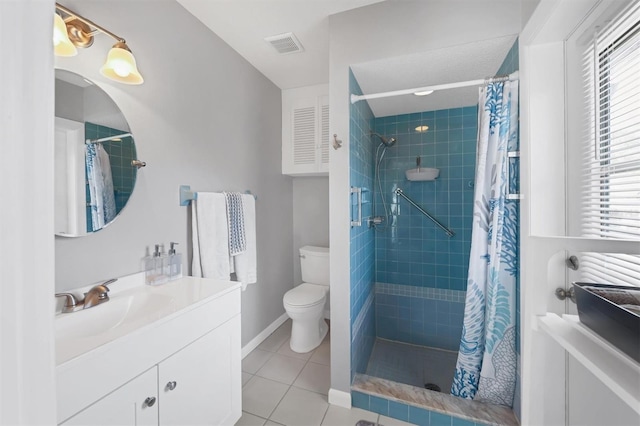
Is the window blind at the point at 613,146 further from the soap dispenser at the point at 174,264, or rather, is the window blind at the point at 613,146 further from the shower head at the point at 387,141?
the soap dispenser at the point at 174,264

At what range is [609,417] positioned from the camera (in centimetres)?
91

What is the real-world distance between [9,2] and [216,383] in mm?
1475

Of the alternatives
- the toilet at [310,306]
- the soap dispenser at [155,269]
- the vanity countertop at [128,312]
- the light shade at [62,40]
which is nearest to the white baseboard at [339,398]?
the toilet at [310,306]

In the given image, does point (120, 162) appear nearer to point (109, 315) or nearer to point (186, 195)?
point (186, 195)

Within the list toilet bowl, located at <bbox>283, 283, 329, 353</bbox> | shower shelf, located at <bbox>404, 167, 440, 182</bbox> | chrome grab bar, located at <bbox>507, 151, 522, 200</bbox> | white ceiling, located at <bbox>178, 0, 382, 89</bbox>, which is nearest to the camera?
chrome grab bar, located at <bbox>507, 151, 522, 200</bbox>

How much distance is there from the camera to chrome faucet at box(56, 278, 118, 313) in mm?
1084

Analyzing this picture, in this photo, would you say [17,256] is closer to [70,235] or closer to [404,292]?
[70,235]

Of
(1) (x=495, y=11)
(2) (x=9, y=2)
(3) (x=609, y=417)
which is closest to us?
(2) (x=9, y=2)

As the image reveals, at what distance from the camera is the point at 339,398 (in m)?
1.66

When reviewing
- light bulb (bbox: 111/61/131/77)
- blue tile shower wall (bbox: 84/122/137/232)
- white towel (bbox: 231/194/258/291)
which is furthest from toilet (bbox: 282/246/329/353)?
light bulb (bbox: 111/61/131/77)

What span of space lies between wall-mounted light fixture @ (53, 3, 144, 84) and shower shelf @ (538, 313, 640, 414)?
192cm

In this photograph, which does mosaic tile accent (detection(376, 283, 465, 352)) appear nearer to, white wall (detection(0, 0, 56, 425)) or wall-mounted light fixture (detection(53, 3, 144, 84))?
wall-mounted light fixture (detection(53, 3, 144, 84))

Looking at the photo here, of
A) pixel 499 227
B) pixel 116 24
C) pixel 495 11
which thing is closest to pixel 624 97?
pixel 499 227

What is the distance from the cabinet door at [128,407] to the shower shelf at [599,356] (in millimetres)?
1311
